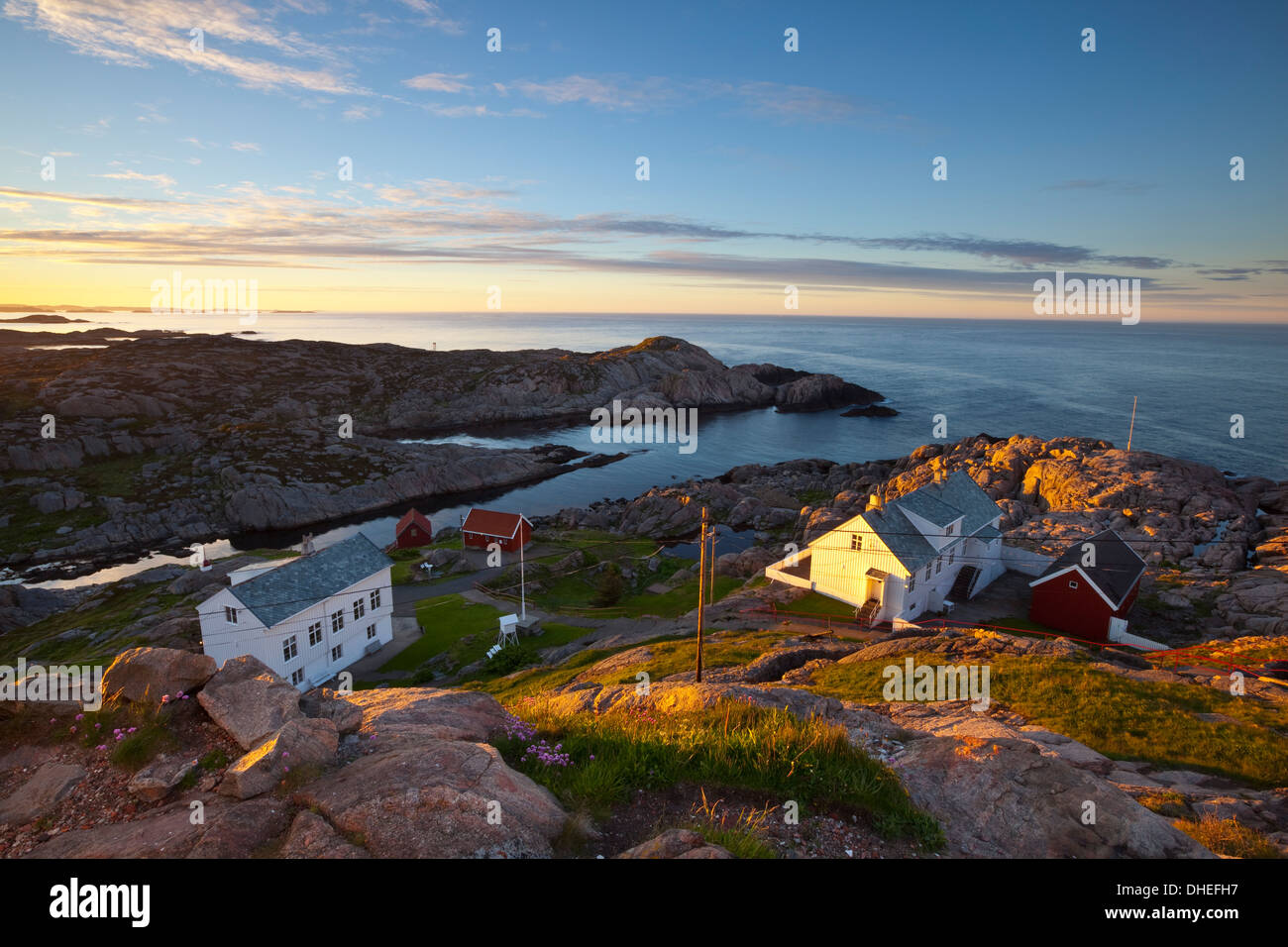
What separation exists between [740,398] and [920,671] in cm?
13629

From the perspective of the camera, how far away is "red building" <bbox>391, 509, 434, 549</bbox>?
69.1 metres

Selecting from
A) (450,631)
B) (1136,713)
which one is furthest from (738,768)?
(450,631)

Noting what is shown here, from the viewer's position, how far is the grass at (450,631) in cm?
3809

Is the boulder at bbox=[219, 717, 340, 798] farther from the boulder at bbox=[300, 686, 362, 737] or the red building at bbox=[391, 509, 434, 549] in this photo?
the red building at bbox=[391, 509, 434, 549]

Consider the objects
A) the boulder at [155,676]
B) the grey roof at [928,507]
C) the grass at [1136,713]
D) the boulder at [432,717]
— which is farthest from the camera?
the grey roof at [928,507]

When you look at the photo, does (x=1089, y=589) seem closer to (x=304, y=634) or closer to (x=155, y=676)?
(x=155, y=676)

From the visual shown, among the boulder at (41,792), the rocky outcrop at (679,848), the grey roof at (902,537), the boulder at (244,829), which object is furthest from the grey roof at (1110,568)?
the boulder at (41,792)

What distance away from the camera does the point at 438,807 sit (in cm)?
667

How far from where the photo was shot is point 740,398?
511ft

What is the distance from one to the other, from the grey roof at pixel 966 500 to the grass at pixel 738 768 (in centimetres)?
3599

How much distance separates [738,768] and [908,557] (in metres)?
30.9

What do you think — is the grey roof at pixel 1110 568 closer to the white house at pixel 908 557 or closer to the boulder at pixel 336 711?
the white house at pixel 908 557

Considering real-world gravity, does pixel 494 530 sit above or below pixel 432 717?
below

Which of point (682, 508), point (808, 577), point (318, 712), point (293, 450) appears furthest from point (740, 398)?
point (318, 712)
